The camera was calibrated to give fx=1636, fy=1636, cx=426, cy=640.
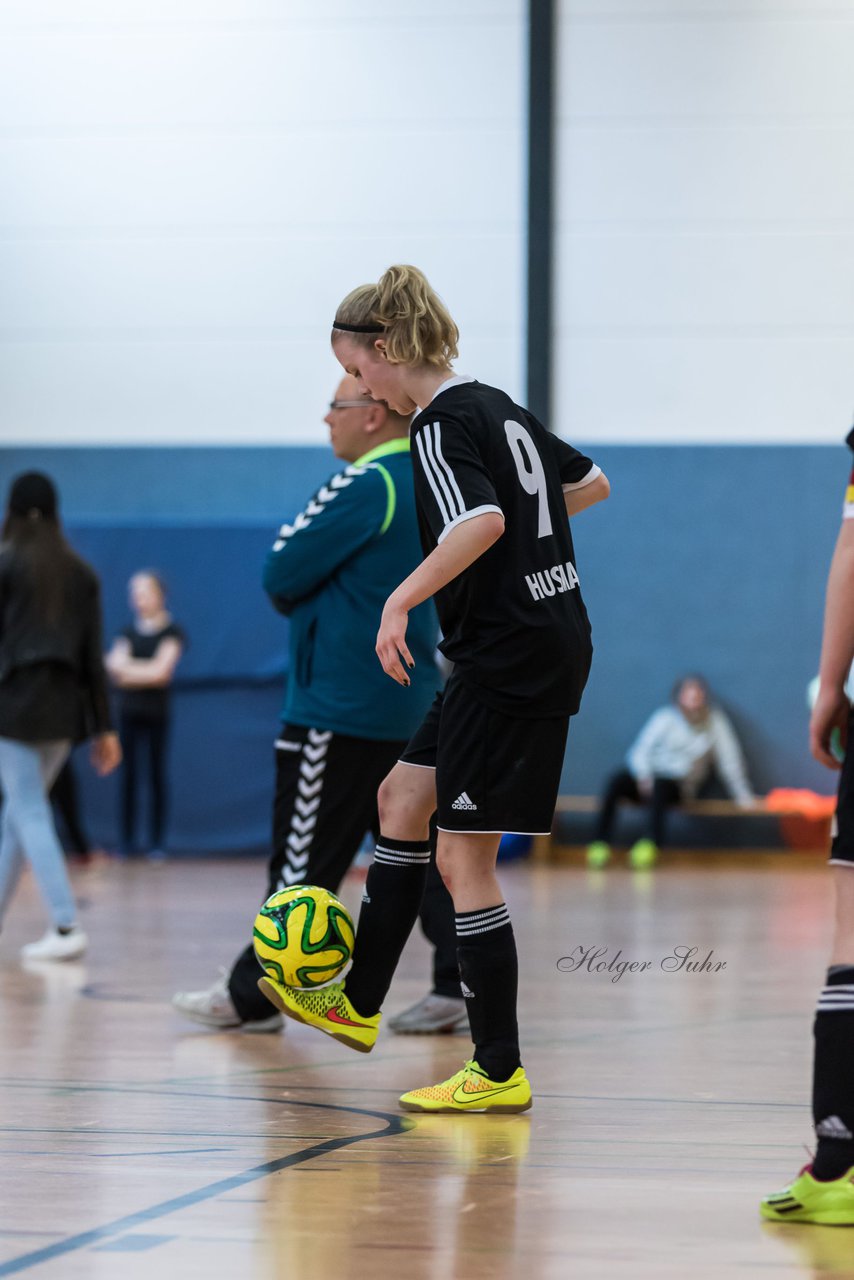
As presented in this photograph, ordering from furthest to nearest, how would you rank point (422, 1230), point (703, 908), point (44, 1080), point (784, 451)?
point (784, 451), point (703, 908), point (44, 1080), point (422, 1230)

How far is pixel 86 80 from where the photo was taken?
437 inches

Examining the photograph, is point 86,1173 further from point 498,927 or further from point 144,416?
point 144,416

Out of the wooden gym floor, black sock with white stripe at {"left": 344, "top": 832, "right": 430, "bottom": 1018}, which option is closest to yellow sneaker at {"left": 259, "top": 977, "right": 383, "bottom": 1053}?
black sock with white stripe at {"left": 344, "top": 832, "right": 430, "bottom": 1018}

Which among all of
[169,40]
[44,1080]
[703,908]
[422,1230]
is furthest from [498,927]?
[169,40]

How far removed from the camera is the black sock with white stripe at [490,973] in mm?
3115

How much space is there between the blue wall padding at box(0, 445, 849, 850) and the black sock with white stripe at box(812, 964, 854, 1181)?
26.6 feet

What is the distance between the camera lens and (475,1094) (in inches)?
125

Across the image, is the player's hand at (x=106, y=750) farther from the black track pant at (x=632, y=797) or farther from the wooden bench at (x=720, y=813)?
the black track pant at (x=632, y=797)

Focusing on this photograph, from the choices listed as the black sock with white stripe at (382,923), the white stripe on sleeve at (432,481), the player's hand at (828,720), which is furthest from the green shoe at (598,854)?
the player's hand at (828,720)

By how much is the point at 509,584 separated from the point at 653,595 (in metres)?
7.87

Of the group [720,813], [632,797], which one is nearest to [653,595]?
[632,797]

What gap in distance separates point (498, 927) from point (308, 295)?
8474 millimetres

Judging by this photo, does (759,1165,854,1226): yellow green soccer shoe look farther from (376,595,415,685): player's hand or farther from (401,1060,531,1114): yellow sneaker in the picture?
(376,595,415,685): player's hand

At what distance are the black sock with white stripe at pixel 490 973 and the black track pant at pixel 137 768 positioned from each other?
7.13m
